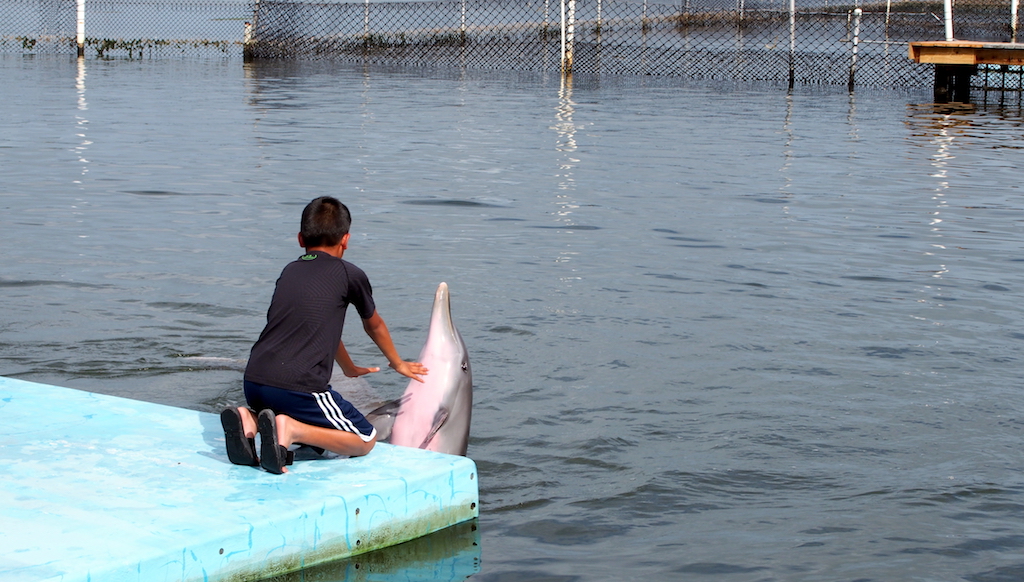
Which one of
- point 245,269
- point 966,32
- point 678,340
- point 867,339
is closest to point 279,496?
point 678,340

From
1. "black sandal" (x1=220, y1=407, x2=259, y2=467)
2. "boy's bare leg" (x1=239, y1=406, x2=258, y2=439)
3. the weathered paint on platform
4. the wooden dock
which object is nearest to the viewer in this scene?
"black sandal" (x1=220, y1=407, x2=259, y2=467)

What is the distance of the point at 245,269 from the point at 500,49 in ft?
115

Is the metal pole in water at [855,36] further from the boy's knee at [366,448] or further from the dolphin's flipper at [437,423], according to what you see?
the boy's knee at [366,448]

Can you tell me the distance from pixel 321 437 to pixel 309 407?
123mm

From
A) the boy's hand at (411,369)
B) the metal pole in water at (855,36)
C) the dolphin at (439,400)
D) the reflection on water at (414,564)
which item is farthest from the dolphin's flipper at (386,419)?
the metal pole in water at (855,36)

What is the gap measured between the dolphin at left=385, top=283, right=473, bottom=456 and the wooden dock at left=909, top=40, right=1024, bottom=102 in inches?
934

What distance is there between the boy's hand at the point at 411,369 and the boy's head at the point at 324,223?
0.56 meters

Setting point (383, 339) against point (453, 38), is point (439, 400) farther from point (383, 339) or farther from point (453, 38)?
point (453, 38)

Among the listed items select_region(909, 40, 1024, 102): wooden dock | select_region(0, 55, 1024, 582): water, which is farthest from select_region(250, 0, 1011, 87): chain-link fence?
select_region(0, 55, 1024, 582): water

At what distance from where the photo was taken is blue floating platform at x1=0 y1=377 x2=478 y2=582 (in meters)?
3.63

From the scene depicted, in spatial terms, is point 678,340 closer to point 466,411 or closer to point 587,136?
point 466,411

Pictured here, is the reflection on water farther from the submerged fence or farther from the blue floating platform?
the submerged fence

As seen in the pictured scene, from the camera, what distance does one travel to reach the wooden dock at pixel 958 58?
26.4 meters

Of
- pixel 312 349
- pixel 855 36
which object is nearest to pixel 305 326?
pixel 312 349
